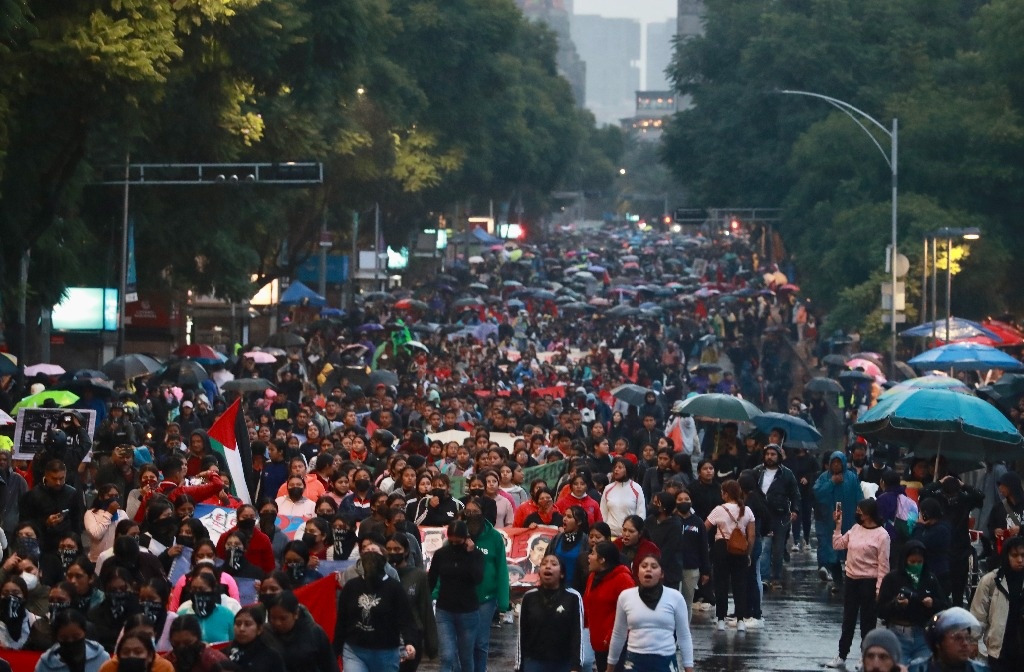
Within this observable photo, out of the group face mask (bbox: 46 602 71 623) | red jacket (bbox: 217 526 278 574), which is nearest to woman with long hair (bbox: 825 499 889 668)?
red jacket (bbox: 217 526 278 574)

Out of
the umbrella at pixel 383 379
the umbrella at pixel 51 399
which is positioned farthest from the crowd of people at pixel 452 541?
the umbrella at pixel 383 379

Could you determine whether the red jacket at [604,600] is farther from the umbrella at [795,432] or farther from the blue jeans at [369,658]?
the umbrella at [795,432]

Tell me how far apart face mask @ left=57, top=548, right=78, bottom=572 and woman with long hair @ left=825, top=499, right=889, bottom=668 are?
5.43 metres

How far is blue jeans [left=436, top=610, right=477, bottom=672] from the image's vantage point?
12.7 m

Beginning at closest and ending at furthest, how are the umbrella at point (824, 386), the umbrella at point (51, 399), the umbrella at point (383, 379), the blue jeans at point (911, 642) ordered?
the blue jeans at point (911, 642), the umbrella at point (51, 399), the umbrella at point (824, 386), the umbrella at point (383, 379)

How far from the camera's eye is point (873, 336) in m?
43.9

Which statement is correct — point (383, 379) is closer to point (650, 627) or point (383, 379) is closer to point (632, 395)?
point (632, 395)

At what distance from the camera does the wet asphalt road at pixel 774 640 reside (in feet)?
48.6

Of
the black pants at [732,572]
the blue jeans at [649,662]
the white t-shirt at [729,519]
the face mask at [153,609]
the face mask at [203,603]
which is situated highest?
the face mask at [203,603]

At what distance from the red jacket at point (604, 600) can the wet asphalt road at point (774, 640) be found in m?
2.34

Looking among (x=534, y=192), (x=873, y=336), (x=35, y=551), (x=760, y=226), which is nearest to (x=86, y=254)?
(x=873, y=336)

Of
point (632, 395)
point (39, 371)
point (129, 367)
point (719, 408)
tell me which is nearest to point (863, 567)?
point (719, 408)

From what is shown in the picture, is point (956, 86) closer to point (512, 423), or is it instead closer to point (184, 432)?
point (512, 423)

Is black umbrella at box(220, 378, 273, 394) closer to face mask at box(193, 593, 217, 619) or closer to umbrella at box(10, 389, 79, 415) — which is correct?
umbrella at box(10, 389, 79, 415)
